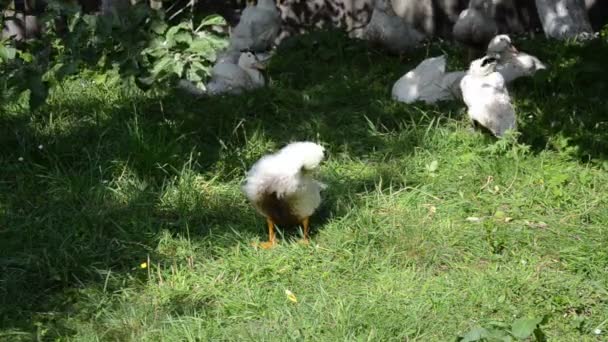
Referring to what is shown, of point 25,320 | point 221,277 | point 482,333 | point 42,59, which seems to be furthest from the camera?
point 42,59

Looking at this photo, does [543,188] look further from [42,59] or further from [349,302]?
[42,59]

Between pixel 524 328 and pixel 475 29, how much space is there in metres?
4.23

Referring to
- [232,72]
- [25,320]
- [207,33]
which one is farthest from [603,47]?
[25,320]

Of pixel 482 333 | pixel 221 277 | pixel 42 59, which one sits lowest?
pixel 221 277

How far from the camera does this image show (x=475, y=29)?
7.25 m

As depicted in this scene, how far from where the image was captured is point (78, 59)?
462cm

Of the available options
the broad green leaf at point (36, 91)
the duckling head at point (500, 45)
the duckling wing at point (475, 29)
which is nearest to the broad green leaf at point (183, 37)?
the broad green leaf at point (36, 91)

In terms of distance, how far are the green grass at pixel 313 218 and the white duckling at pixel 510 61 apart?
4.4 inches

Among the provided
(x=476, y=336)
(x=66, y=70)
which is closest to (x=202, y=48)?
(x=66, y=70)

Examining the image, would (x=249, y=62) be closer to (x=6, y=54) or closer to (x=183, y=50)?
(x=183, y=50)

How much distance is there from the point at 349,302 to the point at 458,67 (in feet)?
12.1

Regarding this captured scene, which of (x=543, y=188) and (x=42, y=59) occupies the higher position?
(x=42, y=59)

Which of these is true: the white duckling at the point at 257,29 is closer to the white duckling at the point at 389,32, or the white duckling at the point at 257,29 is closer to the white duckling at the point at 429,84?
the white duckling at the point at 389,32

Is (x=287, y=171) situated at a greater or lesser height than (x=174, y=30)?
lesser
